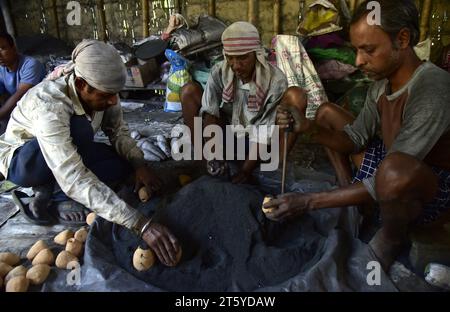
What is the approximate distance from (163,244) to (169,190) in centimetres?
65

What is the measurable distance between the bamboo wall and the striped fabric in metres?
2.15

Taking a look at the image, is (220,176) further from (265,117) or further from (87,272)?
(87,272)

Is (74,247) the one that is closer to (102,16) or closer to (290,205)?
(290,205)

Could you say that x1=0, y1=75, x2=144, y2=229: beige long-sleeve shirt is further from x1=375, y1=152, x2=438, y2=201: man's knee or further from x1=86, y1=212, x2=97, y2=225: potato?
x1=375, y1=152, x2=438, y2=201: man's knee

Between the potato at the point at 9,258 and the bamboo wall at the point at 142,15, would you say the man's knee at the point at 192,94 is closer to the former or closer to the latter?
the potato at the point at 9,258

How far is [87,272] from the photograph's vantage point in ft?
5.12

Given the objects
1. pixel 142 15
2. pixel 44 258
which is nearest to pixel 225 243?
pixel 44 258

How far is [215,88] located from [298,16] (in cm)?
223

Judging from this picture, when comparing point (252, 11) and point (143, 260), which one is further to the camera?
point (252, 11)

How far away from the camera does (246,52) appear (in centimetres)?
213

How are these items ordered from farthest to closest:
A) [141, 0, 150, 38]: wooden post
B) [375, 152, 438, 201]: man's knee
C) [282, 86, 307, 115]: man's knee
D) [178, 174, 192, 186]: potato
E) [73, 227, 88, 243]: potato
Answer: [141, 0, 150, 38]: wooden post < [178, 174, 192, 186]: potato < [282, 86, 307, 115]: man's knee < [73, 227, 88, 243]: potato < [375, 152, 438, 201]: man's knee

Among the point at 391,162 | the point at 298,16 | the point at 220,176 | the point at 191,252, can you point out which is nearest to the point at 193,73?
the point at 298,16

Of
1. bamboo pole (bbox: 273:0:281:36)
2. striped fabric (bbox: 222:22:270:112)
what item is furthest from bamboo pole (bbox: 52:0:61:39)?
striped fabric (bbox: 222:22:270:112)

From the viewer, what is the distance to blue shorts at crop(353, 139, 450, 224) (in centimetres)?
155
